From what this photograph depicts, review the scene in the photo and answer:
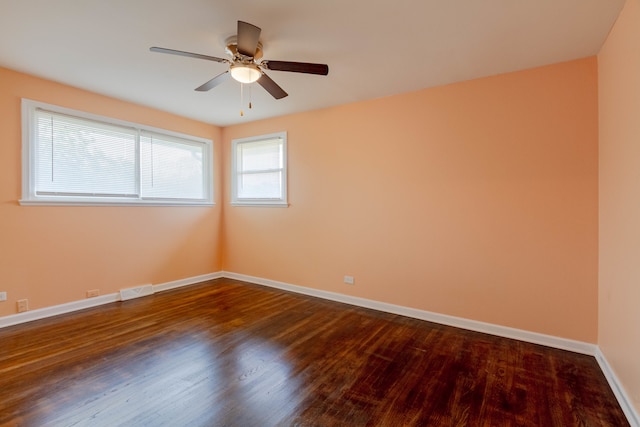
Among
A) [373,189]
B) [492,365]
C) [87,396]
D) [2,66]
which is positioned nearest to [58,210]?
[2,66]

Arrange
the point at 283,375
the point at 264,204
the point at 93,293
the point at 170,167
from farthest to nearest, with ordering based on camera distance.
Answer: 1. the point at 264,204
2. the point at 170,167
3. the point at 93,293
4. the point at 283,375

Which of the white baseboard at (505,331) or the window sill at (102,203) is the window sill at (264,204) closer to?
the window sill at (102,203)

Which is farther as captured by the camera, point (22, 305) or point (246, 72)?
point (22, 305)

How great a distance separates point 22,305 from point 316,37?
3976 mm

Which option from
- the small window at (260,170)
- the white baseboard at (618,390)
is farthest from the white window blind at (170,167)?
the white baseboard at (618,390)

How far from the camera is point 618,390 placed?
2.00 metres

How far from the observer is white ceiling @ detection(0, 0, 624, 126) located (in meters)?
2.04

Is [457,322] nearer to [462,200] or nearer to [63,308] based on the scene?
[462,200]

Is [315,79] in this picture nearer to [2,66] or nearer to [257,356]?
[257,356]

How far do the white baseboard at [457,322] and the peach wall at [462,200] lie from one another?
6 cm

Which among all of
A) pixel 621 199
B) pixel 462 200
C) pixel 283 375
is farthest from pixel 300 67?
pixel 621 199

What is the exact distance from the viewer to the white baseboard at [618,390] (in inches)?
68.6

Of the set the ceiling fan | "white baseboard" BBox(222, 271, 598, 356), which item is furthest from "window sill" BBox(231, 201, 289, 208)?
the ceiling fan

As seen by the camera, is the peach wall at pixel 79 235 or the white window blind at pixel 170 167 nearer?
the peach wall at pixel 79 235
